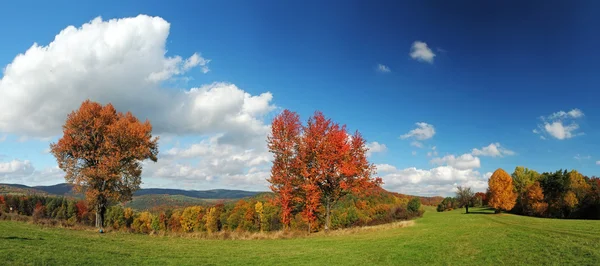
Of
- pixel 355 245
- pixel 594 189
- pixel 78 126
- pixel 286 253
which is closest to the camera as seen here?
pixel 286 253

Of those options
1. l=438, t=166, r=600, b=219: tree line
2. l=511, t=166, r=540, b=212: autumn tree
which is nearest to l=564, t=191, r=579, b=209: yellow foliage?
l=438, t=166, r=600, b=219: tree line

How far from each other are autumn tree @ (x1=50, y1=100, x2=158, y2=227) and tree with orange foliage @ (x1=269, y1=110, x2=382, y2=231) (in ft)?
42.3

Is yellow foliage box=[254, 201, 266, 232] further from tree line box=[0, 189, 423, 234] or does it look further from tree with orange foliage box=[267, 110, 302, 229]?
tree with orange foliage box=[267, 110, 302, 229]

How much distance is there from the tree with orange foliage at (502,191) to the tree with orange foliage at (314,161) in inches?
2352

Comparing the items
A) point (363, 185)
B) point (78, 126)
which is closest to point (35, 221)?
point (78, 126)

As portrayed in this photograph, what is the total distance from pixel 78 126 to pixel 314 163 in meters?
21.6

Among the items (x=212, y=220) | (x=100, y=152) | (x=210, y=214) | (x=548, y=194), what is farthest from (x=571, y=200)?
(x=210, y=214)

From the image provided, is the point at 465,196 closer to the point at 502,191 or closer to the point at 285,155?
the point at 502,191

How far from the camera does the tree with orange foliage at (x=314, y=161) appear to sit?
95.0ft

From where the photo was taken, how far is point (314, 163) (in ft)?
97.3

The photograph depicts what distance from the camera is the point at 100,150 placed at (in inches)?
1110

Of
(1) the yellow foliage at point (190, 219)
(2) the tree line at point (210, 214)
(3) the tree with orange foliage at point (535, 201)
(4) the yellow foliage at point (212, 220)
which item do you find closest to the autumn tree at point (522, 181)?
(3) the tree with orange foliage at point (535, 201)

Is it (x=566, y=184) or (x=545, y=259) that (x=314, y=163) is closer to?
(x=545, y=259)

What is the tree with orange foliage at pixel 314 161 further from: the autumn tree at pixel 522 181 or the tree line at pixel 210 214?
the autumn tree at pixel 522 181
